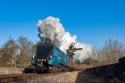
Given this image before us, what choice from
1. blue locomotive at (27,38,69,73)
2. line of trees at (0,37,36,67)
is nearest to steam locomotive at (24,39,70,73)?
blue locomotive at (27,38,69,73)

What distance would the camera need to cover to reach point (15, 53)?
78750 millimetres

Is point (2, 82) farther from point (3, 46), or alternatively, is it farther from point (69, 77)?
point (3, 46)

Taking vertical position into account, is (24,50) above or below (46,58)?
above

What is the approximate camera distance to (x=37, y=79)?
934 inches

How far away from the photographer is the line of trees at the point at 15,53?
242 ft

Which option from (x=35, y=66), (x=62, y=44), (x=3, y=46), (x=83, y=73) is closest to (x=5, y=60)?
(x=3, y=46)

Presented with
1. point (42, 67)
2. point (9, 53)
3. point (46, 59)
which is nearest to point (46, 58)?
point (46, 59)

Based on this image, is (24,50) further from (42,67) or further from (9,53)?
(42,67)

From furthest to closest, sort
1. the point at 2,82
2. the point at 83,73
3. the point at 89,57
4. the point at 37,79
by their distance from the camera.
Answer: the point at 89,57, the point at 83,73, the point at 37,79, the point at 2,82

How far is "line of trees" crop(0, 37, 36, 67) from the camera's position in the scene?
73.9 meters

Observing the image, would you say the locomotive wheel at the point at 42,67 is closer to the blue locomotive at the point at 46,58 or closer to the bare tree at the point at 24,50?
the blue locomotive at the point at 46,58

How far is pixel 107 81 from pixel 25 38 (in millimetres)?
65930

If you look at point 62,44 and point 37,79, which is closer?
point 37,79

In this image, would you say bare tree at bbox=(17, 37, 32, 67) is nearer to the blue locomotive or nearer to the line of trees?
the line of trees
